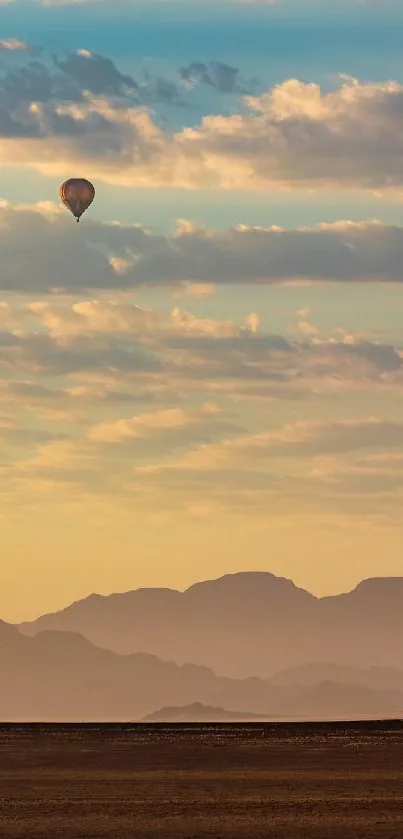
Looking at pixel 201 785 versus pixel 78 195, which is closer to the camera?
pixel 201 785

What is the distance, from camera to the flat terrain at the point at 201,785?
67625 mm

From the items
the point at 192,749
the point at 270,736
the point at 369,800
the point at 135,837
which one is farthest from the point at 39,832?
the point at 270,736

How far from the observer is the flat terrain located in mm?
67625

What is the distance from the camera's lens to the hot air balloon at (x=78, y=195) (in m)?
127

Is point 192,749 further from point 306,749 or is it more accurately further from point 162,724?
point 162,724

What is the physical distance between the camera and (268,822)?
227 feet

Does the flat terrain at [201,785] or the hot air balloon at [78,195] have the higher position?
the hot air balloon at [78,195]

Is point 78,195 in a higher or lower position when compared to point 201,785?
higher

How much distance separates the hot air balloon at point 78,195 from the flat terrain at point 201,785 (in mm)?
29422

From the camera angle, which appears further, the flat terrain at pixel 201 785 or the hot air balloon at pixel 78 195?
the hot air balloon at pixel 78 195

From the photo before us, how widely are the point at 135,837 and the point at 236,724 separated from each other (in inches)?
2789

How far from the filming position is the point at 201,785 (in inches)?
3228

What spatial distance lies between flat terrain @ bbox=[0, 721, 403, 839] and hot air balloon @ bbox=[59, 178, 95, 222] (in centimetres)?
2942

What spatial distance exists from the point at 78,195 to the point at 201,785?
174ft
